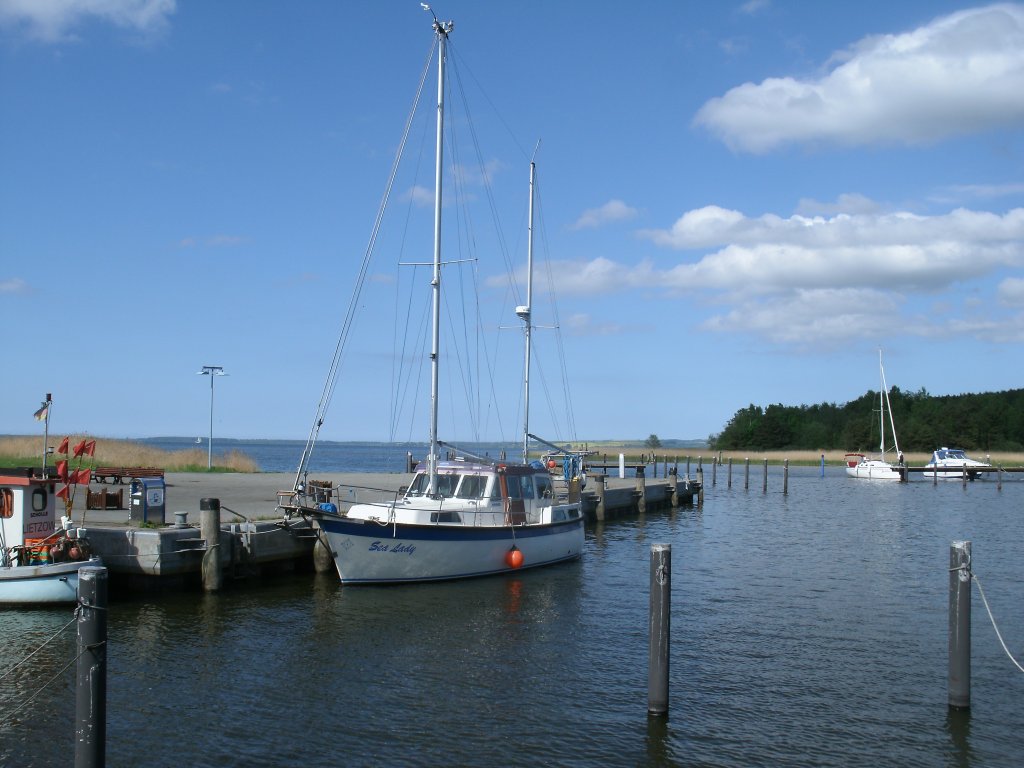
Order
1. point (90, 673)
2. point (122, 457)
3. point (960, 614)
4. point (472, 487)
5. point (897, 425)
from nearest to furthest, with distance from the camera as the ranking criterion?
point (90, 673) < point (960, 614) < point (472, 487) < point (122, 457) < point (897, 425)

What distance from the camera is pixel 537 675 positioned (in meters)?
14.9

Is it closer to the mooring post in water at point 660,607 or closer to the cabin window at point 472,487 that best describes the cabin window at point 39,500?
the cabin window at point 472,487

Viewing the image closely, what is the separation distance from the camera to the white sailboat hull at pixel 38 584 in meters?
18.2

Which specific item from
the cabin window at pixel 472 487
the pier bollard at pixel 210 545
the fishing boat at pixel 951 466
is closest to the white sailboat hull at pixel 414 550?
the cabin window at pixel 472 487

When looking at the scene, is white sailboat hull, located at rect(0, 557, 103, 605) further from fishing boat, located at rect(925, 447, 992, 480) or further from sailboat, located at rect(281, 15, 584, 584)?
fishing boat, located at rect(925, 447, 992, 480)

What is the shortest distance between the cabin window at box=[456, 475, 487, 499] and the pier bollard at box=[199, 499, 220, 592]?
6.33m

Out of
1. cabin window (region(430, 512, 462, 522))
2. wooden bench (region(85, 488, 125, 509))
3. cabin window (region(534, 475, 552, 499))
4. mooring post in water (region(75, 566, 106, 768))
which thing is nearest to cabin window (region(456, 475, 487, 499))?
cabin window (region(430, 512, 462, 522))

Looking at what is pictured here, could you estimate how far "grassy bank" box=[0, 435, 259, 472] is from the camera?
46.9m

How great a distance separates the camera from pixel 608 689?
14000 mm

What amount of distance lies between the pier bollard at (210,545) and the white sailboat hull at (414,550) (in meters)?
2.32

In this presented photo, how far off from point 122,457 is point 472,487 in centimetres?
3161

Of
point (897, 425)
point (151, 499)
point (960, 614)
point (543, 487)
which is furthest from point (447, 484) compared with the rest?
point (897, 425)

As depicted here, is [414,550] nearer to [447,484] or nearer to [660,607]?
[447,484]

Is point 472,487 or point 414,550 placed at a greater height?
point 472,487
